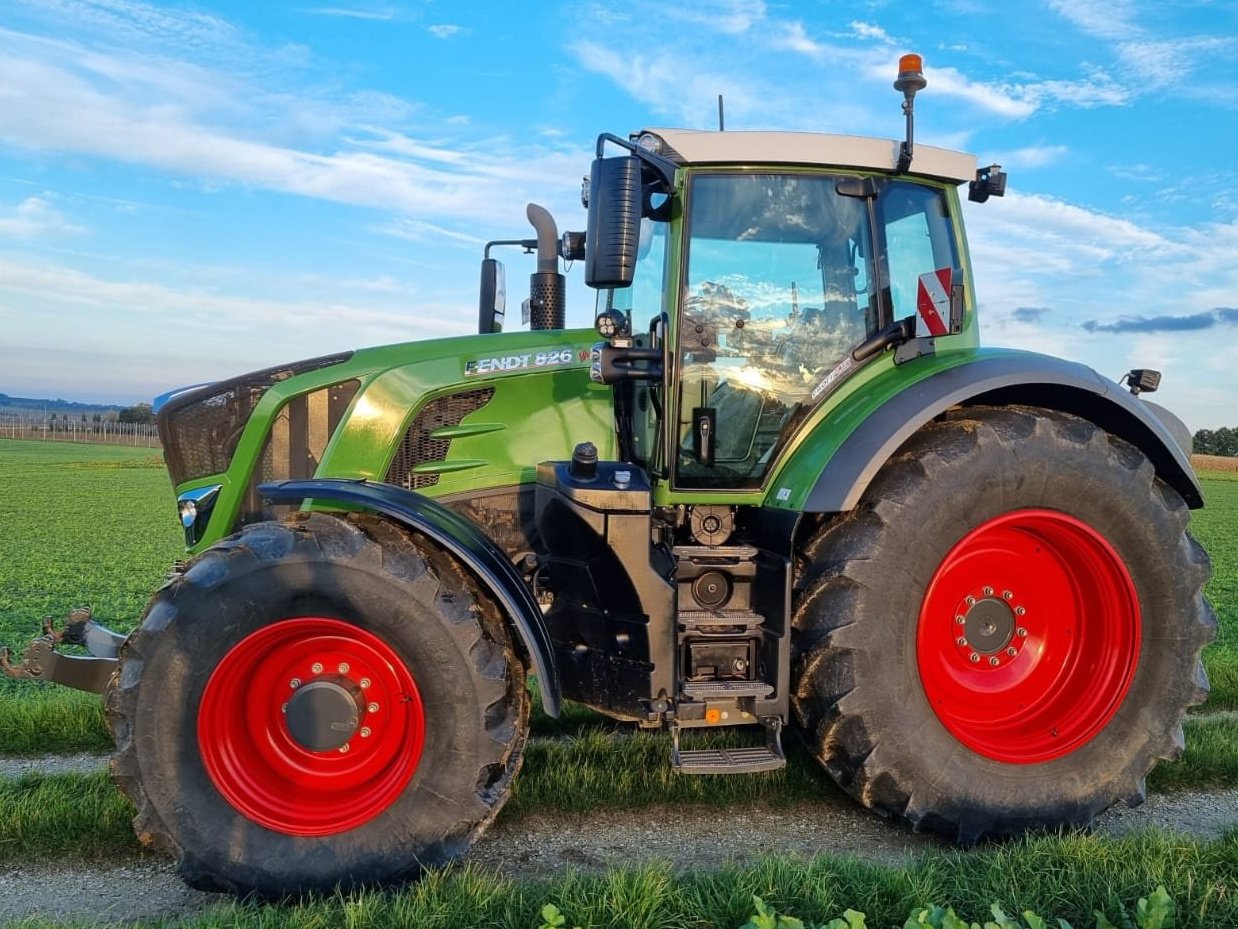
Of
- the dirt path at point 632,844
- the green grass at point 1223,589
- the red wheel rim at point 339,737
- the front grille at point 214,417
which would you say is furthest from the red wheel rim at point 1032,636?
the front grille at point 214,417

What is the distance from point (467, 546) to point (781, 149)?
2046 mm

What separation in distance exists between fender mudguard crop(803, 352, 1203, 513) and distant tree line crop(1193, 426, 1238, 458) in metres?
58.0

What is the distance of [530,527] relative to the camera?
395 centimetres

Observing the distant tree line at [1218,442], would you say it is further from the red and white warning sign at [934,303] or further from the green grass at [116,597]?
the red and white warning sign at [934,303]

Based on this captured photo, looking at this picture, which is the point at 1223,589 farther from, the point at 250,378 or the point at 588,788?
the point at 250,378

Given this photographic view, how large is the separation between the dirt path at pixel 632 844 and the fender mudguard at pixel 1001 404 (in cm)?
135

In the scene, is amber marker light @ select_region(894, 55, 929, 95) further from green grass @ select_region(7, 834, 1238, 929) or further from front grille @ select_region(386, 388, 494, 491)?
green grass @ select_region(7, 834, 1238, 929)

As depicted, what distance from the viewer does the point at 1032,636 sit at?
154 inches

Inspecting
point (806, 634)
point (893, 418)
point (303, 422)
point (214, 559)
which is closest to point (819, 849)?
point (806, 634)

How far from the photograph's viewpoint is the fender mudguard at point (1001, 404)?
3426 millimetres

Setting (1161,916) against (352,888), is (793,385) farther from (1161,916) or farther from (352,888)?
(352,888)

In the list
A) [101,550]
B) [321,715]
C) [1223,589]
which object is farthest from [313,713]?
[101,550]

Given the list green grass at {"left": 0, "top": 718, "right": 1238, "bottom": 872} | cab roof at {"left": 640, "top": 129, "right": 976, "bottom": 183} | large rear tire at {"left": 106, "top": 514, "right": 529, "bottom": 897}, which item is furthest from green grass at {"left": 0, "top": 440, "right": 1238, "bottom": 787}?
cab roof at {"left": 640, "top": 129, "right": 976, "bottom": 183}

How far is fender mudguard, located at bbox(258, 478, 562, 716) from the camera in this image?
3213mm
